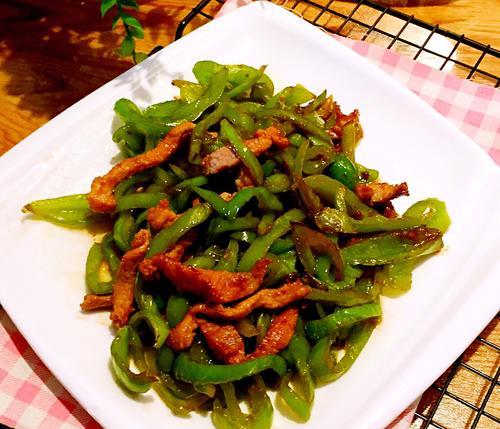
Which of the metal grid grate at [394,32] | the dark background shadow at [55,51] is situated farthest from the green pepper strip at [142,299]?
the metal grid grate at [394,32]

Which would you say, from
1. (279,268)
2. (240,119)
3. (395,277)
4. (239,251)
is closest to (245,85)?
(240,119)

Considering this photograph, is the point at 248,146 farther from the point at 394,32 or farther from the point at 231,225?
the point at 394,32

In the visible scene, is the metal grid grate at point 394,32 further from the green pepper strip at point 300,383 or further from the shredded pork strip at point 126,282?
the green pepper strip at point 300,383

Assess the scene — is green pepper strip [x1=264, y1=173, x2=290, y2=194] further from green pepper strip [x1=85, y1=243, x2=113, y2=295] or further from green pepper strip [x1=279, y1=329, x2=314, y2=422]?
green pepper strip [x1=85, y1=243, x2=113, y2=295]

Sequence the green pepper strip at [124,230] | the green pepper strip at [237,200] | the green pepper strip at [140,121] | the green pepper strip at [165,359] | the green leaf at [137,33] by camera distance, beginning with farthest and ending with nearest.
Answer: the green leaf at [137,33] → the green pepper strip at [140,121] → the green pepper strip at [124,230] → the green pepper strip at [237,200] → the green pepper strip at [165,359]

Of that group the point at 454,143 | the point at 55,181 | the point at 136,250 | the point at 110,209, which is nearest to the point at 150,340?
the point at 136,250

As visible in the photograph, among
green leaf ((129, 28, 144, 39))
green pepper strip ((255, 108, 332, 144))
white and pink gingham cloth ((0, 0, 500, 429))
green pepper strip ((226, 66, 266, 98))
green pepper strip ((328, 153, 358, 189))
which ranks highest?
green leaf ((129, 28, 144, 39))

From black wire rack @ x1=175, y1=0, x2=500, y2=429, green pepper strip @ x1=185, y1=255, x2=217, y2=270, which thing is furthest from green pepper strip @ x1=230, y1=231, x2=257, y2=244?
black wire rack @ x1=175, y1=0, x2=500, y2=429
